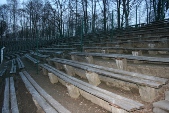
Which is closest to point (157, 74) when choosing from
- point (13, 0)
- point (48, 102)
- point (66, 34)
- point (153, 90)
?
point (153, 90)

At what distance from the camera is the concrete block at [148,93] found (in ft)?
7.90

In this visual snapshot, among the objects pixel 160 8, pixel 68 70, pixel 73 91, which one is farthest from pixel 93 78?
pixel 160 8

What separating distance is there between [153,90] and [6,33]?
38.4 meters

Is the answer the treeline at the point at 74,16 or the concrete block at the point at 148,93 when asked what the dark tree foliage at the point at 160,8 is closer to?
the treeline at the point at 74,16

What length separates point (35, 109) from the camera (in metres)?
3.45

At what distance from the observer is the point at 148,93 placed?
96.3 inches

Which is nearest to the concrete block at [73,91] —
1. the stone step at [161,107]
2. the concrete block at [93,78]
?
the concrete block at [93,78]

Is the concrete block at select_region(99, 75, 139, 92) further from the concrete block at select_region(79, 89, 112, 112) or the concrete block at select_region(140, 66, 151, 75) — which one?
the concrete block at select_region(79, 89, 112, 112)

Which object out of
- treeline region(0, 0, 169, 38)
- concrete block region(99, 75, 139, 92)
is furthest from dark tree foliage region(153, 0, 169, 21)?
concrete block region(99, 75, 139, 92)

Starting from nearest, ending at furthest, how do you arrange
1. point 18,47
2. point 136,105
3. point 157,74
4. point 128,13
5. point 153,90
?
point 136,105, point 153,90, point 157,74, point 128,13, point 18,47

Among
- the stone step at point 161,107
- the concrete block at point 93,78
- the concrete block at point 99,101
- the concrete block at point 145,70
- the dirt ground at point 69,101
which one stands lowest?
the dirt ground at point 69,101

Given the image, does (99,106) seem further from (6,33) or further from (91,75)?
(6,33)

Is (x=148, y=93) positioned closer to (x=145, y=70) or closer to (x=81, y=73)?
(x=145, y=70)

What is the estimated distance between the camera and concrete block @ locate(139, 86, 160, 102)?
7.90 feet
